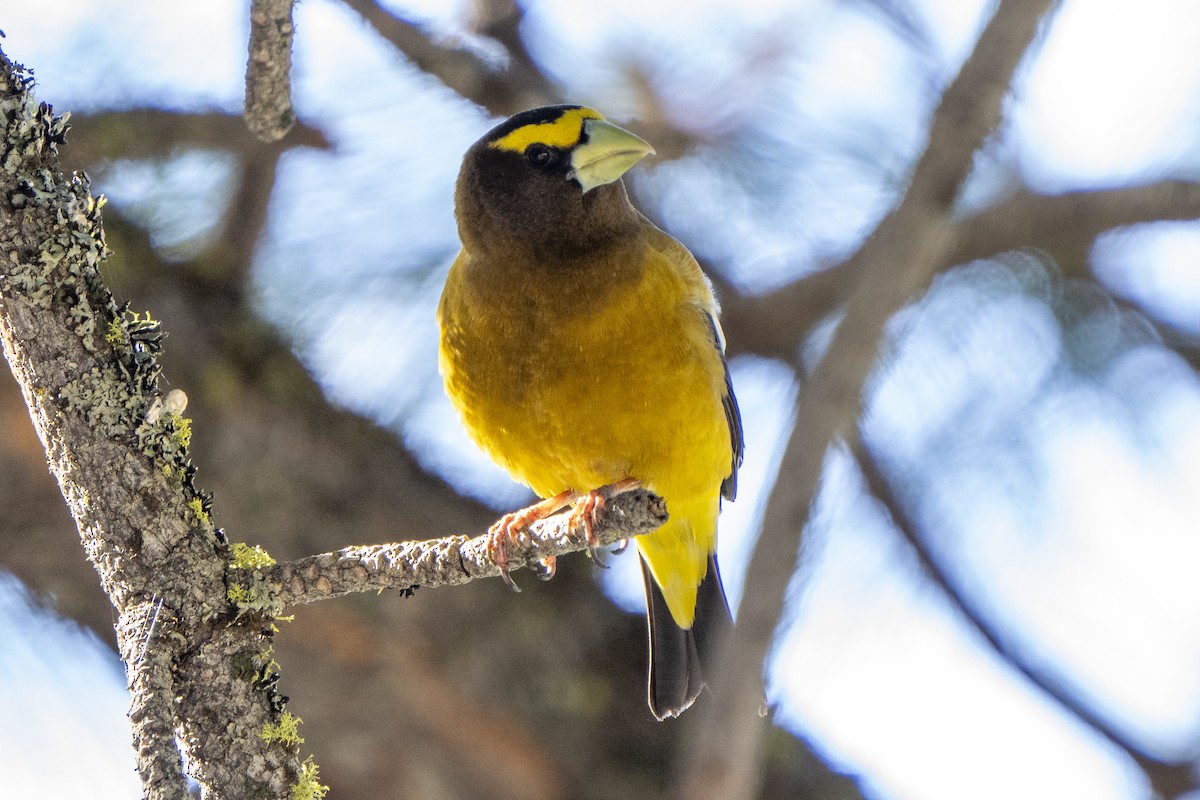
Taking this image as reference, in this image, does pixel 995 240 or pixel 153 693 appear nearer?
pixel 153 693

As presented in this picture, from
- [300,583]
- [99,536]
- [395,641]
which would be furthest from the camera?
[395,641]

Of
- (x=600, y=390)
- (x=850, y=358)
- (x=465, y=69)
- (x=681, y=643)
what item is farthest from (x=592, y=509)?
(x=465, y=69)

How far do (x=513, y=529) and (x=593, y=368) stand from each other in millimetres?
333

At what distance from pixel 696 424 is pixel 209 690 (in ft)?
3.65

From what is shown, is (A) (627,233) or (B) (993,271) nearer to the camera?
(A) (627,233)

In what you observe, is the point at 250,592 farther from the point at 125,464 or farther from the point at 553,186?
the point at 553,186

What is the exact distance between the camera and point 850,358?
2.06 metres

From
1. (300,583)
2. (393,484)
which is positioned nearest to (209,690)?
(300,583)

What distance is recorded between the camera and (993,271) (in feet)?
9.51

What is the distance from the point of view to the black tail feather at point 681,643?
2.48 metres

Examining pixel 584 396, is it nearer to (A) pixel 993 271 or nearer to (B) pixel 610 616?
(B) pixel 610 616

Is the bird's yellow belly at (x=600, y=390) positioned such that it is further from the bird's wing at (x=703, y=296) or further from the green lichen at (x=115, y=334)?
the green lichen at (x=115, y=334)

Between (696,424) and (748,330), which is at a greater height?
(696,424)

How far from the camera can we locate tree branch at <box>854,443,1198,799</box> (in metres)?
2.70
